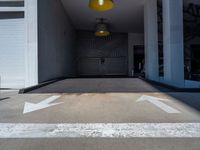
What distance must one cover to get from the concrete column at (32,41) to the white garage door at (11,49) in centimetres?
43

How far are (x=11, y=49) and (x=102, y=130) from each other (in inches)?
290

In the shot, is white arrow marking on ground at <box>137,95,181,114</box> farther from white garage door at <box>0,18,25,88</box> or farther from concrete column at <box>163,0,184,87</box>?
white garage door at <box>0,18,25,88</box>

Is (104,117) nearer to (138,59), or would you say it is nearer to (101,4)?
(101,4)

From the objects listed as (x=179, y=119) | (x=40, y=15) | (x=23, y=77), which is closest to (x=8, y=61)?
(x=23, y=77)

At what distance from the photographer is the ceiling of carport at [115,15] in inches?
561

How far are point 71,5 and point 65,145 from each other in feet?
44.2

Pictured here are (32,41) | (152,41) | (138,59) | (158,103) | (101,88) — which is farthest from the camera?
(138,59)

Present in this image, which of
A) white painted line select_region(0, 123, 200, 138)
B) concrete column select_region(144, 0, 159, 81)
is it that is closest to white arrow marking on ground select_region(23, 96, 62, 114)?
white painted line select_region(0, 123, 200, 138)

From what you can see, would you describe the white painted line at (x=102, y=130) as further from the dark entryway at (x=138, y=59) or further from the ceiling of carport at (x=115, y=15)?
the dark entryway at (x=138, y=59)

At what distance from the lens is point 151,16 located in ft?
41.4

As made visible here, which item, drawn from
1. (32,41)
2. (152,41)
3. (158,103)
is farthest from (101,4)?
(158,103)

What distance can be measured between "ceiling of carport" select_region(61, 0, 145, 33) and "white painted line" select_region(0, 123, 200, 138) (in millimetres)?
11415

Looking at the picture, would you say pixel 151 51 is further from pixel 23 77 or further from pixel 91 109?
pixel 91 109

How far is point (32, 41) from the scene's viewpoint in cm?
899
